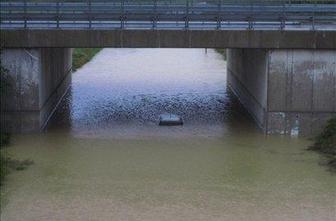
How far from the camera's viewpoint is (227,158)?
79.8 ft

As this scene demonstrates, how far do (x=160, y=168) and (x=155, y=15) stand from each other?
7.30m

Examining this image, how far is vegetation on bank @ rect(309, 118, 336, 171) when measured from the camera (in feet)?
80.2

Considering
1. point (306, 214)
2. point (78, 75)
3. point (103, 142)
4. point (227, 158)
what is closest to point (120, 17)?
point (103, 142)

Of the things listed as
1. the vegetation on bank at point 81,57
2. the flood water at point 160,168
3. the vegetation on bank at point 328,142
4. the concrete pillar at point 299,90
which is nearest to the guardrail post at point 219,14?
the concrete pillar at point 299,90

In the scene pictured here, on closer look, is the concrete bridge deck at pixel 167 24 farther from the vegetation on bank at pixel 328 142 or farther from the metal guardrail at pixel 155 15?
the vegetation on bank at pixel 328 142

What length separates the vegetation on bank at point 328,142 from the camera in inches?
962

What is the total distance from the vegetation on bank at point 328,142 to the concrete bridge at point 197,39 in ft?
4.10

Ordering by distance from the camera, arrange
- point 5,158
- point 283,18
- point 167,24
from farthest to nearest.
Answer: point 167,24 < point 283,18 < point 5,158

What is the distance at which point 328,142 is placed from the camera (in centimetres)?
2527

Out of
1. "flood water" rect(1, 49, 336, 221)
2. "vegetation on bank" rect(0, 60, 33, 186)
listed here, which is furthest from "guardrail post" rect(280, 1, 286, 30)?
"vegetation on bank" rect(0, 60, 33, 186)

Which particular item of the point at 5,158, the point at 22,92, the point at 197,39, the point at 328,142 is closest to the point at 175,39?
the point at 197,39

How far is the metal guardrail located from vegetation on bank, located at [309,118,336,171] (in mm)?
4289

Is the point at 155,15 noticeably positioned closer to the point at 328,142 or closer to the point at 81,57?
the point at 328,142

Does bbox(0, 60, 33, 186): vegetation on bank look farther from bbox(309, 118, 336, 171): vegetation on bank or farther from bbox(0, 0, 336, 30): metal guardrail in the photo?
bbox(309, 118, 336, 171): vegetation on bank
